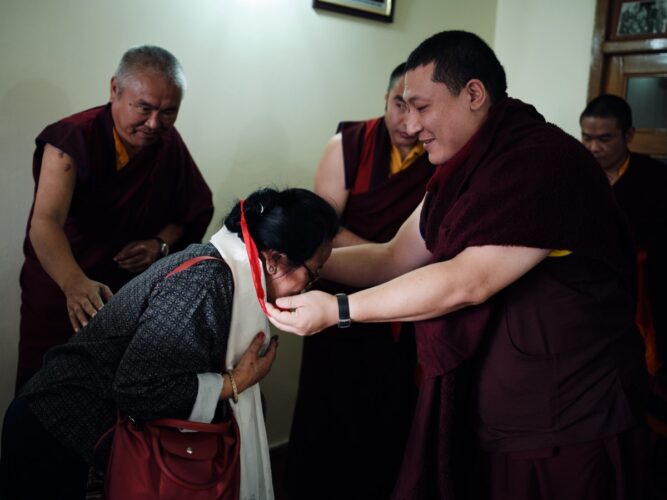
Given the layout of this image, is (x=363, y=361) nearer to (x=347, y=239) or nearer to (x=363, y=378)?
(x=363, y=378)

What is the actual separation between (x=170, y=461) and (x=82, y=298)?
1.73ft

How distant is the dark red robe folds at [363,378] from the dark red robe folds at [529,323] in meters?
0.76

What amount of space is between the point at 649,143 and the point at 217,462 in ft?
7.79

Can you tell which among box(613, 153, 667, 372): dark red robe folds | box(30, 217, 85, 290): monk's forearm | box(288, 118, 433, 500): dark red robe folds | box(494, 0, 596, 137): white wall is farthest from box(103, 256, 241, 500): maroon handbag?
box(494, 0, 596, 137): white wall

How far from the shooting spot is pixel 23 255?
1994 mm

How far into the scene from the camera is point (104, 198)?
5.88 feet

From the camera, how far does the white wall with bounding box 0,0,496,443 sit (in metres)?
1.90

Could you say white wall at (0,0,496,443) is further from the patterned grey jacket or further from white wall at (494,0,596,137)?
the patterned grey jacket

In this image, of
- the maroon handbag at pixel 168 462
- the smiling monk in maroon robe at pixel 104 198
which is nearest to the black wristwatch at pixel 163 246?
the smiling monk in maroon robe at pixel 104 198

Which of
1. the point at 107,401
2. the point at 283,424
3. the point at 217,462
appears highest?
the point at 107,401

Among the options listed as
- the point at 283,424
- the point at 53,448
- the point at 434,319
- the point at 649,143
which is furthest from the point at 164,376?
the point at 649,143

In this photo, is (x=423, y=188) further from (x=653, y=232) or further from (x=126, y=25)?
(x=126, y=25)

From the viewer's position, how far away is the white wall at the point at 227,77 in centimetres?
190

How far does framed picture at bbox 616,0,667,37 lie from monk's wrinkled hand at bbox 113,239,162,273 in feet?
7.19
